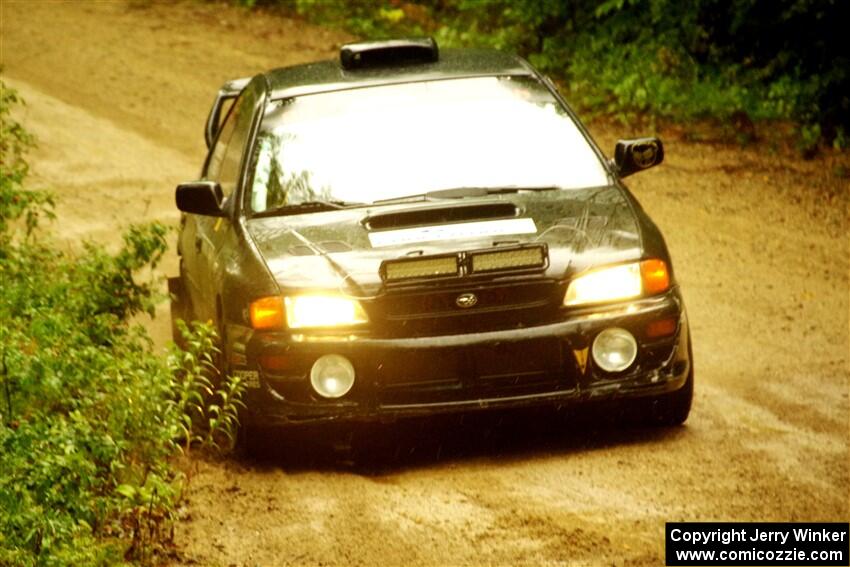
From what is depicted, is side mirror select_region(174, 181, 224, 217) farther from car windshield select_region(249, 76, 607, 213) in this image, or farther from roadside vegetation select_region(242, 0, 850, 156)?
roadside vegetation select_region(242, 0, 850, 156)

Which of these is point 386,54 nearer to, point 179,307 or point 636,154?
point 636,154

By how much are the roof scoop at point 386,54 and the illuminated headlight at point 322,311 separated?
1951mm

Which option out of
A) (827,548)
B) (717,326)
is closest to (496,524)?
(827,548)

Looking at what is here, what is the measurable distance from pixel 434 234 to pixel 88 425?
1684 millimetres

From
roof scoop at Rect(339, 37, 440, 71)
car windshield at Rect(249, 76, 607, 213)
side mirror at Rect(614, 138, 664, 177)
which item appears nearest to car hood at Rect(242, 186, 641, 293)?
car windshield at Rect(249, 76, 607, 213)

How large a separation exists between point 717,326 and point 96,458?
444cm

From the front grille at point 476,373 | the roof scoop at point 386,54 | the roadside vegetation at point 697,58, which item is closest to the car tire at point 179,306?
the roof scoop at point 386,54

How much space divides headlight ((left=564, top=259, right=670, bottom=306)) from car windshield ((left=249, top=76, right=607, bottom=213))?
0.79 meters

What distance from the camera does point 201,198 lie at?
7.31 m

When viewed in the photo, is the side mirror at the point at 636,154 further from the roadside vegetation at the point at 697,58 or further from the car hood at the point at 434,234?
the roadside vegetation at the point at 697,58

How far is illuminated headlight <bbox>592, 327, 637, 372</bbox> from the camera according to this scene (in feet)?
21.5

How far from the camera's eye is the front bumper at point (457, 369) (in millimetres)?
6469

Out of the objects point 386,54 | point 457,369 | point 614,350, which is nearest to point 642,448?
point 614,350

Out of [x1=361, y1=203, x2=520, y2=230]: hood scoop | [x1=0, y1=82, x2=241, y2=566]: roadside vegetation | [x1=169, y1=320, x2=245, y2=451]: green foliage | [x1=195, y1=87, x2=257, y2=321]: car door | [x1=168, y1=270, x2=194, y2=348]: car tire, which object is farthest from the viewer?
[x1=168, y1=270, x2=194, y2=348]: car tire
